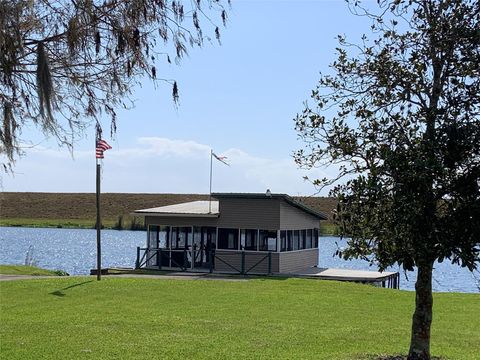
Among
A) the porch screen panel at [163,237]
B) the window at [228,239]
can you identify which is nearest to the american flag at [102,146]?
the window at [228,239]

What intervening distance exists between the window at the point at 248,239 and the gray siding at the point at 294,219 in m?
1.14

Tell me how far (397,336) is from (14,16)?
9356mm

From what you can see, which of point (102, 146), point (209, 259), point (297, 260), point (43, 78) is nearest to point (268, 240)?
point (209, 259)

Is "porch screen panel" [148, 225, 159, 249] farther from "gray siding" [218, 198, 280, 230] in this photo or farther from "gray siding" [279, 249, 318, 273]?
"gray siding" [279, 249, 318, 273]

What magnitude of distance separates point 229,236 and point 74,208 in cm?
8667

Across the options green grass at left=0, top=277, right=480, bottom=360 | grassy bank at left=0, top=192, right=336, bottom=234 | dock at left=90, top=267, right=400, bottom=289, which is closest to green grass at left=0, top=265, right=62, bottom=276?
dock at left=90, top=267, right=400, bottom=289

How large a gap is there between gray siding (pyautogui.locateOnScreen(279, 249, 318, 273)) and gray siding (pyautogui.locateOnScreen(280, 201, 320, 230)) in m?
1.05

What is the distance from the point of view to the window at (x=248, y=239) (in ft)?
94.3

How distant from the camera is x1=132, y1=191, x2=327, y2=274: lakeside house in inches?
1123

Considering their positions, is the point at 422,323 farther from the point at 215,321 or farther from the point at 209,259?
the point at 209,259

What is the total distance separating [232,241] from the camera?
2895cm

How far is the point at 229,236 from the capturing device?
29.0 m

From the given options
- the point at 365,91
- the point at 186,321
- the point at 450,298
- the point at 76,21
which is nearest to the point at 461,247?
the point at 365,91

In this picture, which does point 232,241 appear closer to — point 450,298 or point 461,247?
point 450,298
